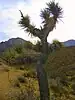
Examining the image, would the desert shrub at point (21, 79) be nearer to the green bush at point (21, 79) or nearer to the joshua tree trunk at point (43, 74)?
the green bush at point (21, 79)

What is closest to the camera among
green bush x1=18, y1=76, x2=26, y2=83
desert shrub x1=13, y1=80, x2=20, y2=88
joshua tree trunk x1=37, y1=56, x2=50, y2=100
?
joshua tree trunk x1=37, y1=56, x2=50, y2=100

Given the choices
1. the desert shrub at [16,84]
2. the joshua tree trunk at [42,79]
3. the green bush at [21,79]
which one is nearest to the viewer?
the joshua tree trunk at [42,79]

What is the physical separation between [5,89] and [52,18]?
21.4 feet

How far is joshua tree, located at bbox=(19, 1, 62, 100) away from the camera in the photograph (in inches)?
526

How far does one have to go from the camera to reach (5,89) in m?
18.5

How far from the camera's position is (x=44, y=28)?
535 inches

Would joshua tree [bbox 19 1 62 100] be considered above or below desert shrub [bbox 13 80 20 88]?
above

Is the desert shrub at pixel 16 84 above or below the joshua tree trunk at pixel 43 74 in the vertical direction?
below

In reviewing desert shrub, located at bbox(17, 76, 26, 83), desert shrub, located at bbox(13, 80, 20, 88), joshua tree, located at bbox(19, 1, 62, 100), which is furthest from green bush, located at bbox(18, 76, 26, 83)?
joshua tree, located at bbox(19, 1, 62, 100)

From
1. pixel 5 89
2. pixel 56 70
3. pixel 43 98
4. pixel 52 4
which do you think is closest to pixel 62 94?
pixel 56 70

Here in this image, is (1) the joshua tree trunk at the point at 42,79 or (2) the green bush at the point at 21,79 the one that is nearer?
(1) the joshua tree trunk at the point at 42,79

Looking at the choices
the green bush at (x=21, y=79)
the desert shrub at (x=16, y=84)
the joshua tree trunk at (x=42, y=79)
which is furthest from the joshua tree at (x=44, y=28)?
the green bush at (x=21, y=79)

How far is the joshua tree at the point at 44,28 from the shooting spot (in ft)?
43.8

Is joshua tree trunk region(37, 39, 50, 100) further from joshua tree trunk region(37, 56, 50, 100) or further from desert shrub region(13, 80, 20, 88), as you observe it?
desert shrub region(13, 80, 20, 88)
